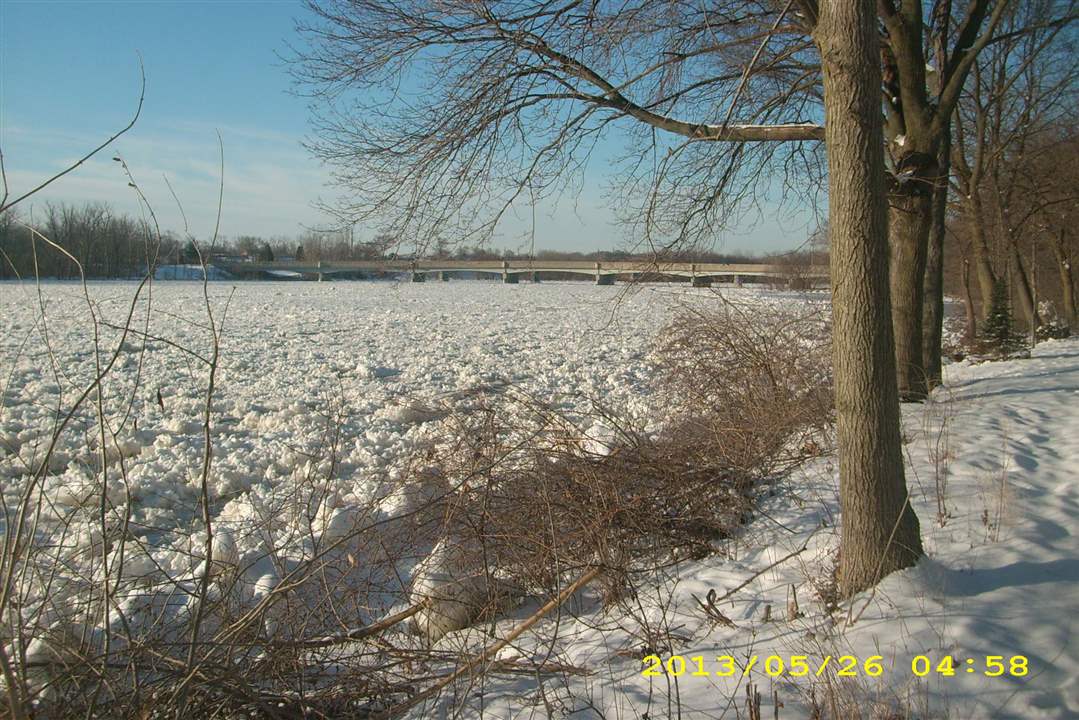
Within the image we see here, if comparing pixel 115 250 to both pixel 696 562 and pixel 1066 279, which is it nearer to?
pixel 696 562

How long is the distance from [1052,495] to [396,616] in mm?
4018

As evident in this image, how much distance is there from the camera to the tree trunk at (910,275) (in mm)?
8164

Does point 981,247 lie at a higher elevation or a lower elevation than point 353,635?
higher

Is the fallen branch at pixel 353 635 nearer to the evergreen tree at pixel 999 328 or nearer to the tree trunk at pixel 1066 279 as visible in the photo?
the evergreen tree at pixel 999 328

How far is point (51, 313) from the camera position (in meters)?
18.7

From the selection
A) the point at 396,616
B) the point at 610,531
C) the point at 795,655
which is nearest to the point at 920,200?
Answer: the point at 610,531

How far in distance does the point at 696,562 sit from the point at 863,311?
81.5 inches

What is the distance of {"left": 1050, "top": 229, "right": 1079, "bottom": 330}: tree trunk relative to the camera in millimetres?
23984

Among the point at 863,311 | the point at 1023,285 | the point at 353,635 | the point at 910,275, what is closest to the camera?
the point at 863,311

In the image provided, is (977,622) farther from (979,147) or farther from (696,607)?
(979,147)
